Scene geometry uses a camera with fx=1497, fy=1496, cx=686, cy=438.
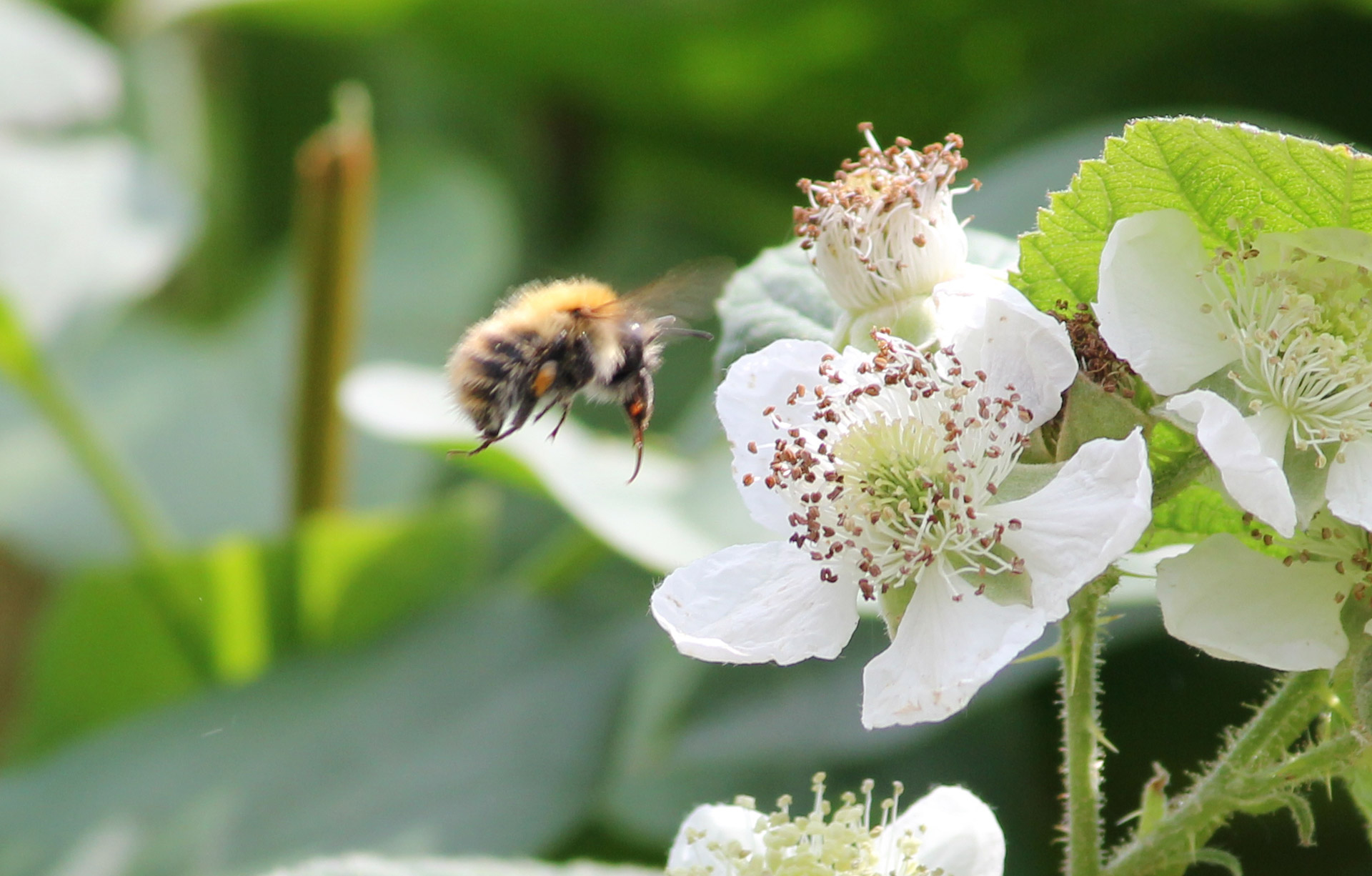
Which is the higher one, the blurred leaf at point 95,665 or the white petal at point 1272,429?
the white petal at point 1272,429

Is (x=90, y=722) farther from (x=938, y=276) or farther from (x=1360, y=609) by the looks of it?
(x=1360, y=609)

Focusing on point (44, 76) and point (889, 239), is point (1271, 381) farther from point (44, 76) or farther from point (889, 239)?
point (44, 76)

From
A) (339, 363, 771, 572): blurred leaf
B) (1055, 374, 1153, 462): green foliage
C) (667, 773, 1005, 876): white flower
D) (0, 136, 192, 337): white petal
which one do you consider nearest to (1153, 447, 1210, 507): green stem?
(1055, 374, 1153, 462): green foliage

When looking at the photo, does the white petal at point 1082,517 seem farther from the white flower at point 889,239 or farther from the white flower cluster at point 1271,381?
the white flower at point 889,239

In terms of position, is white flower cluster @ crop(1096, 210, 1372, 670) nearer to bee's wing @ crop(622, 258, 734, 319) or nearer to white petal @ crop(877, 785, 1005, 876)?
white petal @ crop(877, 785, 1005, 876)

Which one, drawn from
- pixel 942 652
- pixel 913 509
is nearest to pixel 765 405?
pixel 913 509

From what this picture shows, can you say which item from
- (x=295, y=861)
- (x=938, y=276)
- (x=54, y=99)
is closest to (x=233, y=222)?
(x=54, y=99)

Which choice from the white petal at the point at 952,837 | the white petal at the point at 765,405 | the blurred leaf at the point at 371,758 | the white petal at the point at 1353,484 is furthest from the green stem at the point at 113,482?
the white petal at the point at 1353,484
